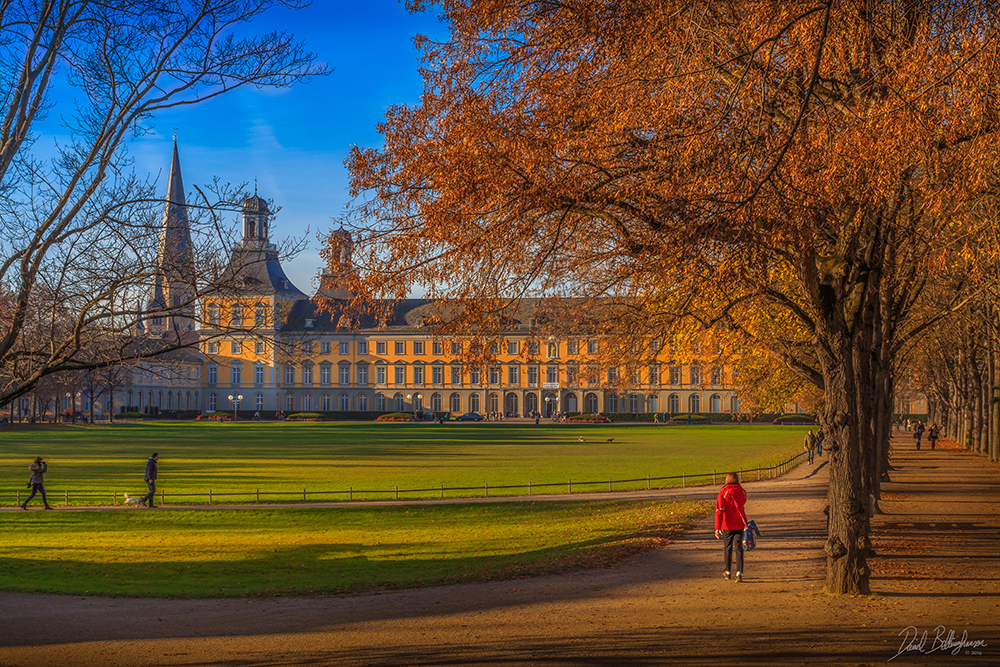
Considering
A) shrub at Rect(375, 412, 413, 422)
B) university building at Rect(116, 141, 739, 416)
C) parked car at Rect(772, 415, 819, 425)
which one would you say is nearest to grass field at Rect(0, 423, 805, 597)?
parked car at Rect(772, 415, 819, 425)

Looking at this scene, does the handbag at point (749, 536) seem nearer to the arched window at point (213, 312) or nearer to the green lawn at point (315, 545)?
the green lawn at point (315, 545)

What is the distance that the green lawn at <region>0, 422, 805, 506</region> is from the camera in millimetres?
27047

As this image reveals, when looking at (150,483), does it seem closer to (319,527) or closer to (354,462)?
(319,527)

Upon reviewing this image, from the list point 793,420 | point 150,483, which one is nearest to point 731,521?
point 150,483

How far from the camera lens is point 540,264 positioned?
9.25 m

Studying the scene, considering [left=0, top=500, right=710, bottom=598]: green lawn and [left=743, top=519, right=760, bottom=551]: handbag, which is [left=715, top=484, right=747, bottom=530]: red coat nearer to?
[left=743, top=519, right=760, bottom=551]: handbag

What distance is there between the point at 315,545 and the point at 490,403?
3585 inches

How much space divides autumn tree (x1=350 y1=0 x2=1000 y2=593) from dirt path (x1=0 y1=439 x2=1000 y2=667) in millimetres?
3650

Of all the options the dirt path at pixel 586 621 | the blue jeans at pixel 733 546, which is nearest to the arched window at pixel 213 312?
the dirt path at pixel 586 621

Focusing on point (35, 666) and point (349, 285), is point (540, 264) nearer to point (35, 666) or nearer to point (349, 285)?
point (349, 285)

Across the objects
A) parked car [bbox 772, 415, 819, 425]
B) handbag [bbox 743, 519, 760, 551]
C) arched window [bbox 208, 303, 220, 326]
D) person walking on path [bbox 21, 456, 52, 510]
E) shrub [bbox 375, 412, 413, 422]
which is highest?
arched window [bbox 208, 303, 220, 326]

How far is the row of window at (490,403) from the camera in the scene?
10231 cm

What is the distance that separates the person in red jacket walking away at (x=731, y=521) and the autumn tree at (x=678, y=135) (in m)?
3.45

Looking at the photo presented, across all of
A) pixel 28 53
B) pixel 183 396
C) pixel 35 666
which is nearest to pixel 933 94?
A: pixel 28 53
